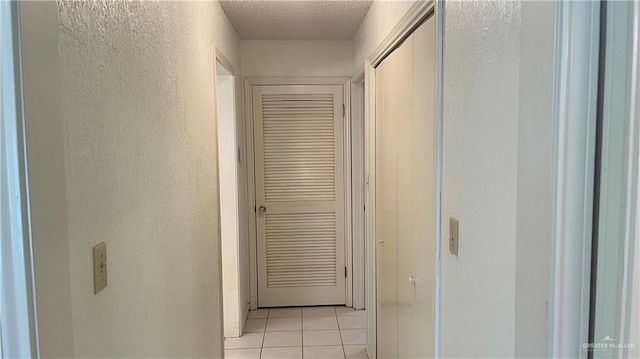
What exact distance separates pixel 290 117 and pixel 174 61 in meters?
1.89

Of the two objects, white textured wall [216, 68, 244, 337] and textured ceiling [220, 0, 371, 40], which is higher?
textured ceiling [220, 0, 371, 40]

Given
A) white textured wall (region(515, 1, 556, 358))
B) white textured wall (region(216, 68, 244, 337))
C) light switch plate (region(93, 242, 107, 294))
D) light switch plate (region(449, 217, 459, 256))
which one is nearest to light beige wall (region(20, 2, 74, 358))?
light switch plate (region(93, 242, 107, 294))

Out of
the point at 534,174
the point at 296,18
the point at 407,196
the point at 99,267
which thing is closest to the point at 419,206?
the point at 407,196

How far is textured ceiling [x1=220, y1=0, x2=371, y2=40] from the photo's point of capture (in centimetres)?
246

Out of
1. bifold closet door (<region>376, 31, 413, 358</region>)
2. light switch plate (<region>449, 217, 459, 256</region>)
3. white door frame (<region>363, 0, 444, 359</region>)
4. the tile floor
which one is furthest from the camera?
the tile floor

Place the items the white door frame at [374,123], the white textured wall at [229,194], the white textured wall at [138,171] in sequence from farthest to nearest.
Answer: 1. the white textured wall at [229,194]
2. the white door frame at [374,123]
3. the white textured wall at [138,171]

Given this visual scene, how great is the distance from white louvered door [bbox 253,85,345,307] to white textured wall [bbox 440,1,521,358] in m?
2.18

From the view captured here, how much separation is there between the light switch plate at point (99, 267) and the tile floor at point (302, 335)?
209 cm

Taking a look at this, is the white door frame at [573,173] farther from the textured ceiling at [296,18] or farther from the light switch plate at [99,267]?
the textured ceiling at [296,18]

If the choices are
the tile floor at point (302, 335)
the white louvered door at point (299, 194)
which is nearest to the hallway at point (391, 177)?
the tile floor at point (302, 335)

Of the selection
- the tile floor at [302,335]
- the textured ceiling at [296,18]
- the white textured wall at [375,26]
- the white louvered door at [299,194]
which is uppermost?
the textured ceiling at [296,18]

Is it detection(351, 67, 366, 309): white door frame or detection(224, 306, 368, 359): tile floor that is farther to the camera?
detection(351, 67, 366, 309): white door frame

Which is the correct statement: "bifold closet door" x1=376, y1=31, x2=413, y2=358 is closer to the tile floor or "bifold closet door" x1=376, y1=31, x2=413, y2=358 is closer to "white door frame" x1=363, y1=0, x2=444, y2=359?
"white door frame" x1=363, y1=0, x2=444, y2=359

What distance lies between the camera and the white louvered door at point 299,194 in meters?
3.39
